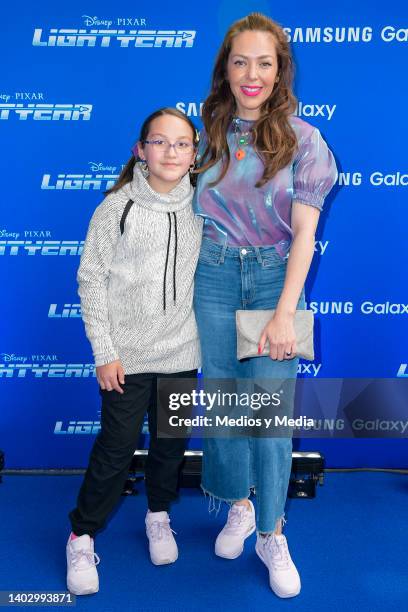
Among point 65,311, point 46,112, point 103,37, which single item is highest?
point 103,37

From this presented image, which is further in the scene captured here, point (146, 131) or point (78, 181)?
→ point (78, 181)

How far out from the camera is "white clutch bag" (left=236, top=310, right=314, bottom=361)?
1.99 m

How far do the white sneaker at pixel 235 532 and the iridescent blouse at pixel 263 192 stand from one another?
936 millimetres

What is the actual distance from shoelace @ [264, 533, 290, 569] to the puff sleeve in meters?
1.04

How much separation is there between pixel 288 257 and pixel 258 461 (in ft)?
2.07

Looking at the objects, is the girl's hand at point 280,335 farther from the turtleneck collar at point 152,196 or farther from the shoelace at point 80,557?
the shoelace at point 80,557

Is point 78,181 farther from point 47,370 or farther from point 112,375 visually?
point 112,375

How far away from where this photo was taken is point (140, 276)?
6.63 ft

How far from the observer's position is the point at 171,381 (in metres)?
2.16

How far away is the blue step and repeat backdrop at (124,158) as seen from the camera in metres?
2.73

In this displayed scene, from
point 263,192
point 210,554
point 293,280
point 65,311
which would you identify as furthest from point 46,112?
point 210,554

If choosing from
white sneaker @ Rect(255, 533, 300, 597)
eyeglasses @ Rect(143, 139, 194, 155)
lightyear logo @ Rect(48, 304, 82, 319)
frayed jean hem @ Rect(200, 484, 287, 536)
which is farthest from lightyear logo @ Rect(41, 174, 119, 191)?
white sneaker @ Rect(255, 533, 300, 597)

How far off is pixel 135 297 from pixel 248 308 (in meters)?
0.34

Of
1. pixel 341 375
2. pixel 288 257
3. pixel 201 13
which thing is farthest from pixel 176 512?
pixel 201 13
